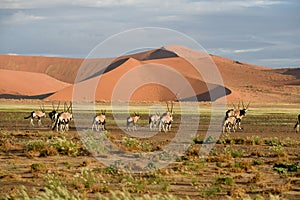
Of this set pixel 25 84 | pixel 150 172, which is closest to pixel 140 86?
pixel 25 84

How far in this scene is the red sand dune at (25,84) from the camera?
533ft

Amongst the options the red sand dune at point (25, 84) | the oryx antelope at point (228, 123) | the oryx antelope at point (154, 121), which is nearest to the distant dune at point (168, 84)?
the red sand dune at point (25, 84)

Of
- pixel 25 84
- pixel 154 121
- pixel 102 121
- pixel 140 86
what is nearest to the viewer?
pixel 102 121

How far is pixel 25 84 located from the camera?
17200 cm

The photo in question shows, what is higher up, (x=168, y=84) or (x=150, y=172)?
(x=168, y=84)

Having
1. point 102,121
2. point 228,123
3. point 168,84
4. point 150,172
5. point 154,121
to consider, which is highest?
point 168,84

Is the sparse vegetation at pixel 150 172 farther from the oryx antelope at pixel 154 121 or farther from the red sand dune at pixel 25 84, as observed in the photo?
the red sand dune at pixel 25 84

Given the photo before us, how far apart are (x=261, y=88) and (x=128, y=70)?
32289mm

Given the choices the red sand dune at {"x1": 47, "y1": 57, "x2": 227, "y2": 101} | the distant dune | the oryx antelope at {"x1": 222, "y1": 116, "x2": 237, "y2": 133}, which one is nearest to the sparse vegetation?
the oryx antelope at {"x1": 222, "y1": 116, "x2": 237, "y2": 133}

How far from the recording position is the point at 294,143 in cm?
3253

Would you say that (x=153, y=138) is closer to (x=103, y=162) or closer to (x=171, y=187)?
(x=103, y=162)

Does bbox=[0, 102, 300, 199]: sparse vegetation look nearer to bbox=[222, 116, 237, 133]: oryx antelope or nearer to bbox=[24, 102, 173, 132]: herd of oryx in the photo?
bbox=[24, 102, 173, 132]: herd of oryx

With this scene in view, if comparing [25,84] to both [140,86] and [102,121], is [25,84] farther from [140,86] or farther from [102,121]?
[102,121]

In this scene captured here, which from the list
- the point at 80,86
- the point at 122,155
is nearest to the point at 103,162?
the point at 122,155
